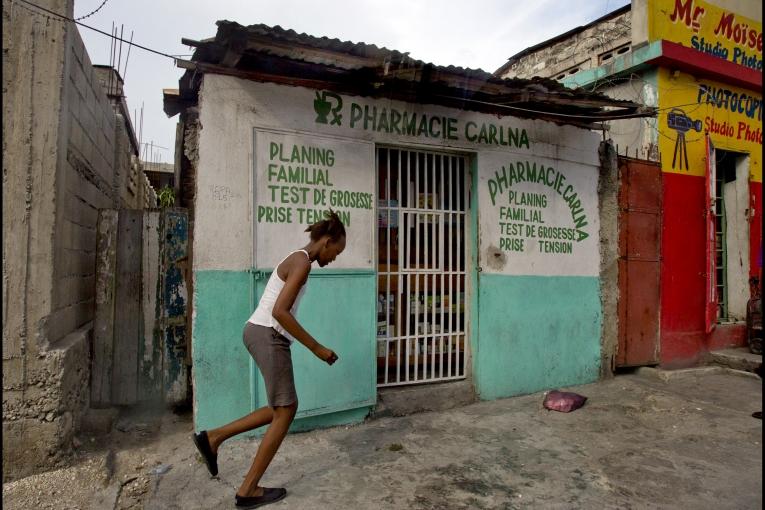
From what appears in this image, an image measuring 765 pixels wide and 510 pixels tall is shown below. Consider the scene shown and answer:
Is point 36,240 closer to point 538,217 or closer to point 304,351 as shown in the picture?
point 304,351

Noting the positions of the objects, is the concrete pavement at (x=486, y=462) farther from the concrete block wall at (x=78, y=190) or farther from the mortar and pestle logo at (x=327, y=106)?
the mortar and pestle logo at (x=327, y=106)

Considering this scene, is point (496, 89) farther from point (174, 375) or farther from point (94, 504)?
point (94, 504)

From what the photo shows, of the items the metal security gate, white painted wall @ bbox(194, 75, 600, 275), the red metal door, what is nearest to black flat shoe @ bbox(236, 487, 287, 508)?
white painted wall @ bbox(194, 75, 600, 275)

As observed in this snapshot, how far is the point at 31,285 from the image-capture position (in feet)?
10.5

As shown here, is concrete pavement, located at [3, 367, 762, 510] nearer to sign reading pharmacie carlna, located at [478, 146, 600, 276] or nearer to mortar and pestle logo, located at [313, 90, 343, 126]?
sign reading pharmacie carlna, located at [478, 146, 600, 276]

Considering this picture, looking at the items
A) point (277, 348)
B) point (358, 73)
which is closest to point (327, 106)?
point (358, 73)

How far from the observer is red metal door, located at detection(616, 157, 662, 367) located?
5.91 meters

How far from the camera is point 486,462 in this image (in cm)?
353

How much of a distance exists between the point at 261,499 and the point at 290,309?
1159 mm

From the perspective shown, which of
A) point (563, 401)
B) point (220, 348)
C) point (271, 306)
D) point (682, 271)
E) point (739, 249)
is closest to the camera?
point (271, 306)

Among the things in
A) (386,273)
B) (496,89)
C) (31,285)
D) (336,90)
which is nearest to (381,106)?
(336,90)

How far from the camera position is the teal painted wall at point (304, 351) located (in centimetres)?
375

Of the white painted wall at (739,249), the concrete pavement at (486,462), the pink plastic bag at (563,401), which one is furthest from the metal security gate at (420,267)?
the white painted wall at (739,249)

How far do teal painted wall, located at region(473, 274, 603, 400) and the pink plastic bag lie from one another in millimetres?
326
